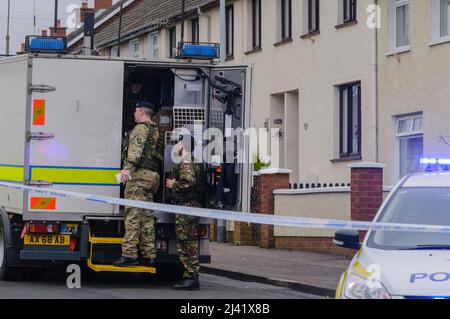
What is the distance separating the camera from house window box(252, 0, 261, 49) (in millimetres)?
31969

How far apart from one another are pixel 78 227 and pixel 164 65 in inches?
96.6

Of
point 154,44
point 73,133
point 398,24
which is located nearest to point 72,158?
point 73,133

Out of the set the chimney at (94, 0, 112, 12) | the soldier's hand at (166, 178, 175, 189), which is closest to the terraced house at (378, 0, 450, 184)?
the soldier's hand at (166, 178, 175, 189)

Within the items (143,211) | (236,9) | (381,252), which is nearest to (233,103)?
(143,211)

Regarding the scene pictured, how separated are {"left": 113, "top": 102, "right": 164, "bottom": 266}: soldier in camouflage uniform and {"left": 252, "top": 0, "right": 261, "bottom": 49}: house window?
17.1m

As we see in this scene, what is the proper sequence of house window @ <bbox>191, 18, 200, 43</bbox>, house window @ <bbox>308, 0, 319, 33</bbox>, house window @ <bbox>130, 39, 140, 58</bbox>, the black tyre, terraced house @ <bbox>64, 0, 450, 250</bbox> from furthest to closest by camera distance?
house window @ <bbox>130, 39, 140, 58</bbox>, house window @ <bbox>191, 18, 200, 43</bbox>, house window @ <bbox>308, 0, 319, 33</bbox>, terraced house @ <bbox>64, 0, 450, 250</bbox>, the black tyre

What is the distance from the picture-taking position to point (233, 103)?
1589 centimetres

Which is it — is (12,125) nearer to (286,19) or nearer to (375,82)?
(375,82)

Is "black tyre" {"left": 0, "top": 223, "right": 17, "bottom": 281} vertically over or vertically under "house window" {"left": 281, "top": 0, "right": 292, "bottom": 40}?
under

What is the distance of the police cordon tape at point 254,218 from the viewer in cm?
977

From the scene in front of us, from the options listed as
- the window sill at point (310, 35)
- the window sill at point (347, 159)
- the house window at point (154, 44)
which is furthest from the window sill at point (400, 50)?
the house window at point (154, 44)

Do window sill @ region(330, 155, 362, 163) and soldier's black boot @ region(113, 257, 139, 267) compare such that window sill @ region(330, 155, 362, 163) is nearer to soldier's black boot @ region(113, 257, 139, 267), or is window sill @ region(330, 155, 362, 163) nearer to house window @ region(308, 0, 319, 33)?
house window @ region(308, 0, 319, 33)

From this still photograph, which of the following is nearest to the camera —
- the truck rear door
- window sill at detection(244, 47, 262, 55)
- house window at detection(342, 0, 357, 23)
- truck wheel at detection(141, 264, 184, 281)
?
the truck rear door

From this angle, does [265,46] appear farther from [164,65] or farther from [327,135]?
[164,65]
